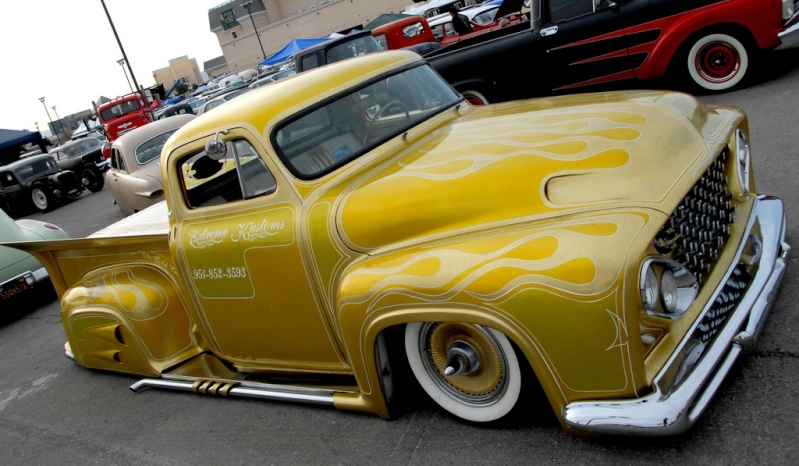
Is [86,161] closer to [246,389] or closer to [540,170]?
[246,389]

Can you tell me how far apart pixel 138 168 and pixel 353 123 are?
314 inches

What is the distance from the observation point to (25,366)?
583 cm

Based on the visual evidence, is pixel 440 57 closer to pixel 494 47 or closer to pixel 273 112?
pixel 494 47

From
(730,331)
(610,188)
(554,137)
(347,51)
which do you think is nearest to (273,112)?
(554,137)

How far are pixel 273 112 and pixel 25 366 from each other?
4083mm

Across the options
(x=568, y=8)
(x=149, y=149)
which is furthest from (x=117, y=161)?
(x=568, y=8)

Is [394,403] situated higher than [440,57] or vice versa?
[440,57]

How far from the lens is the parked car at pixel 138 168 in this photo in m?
10.1

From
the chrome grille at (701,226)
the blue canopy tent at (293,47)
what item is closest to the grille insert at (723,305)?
the chrome grille at (701,226)

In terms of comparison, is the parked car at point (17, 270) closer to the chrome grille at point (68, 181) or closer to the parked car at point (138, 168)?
the parked car at point (138, 168)

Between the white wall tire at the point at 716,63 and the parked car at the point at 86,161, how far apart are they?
16.6 m

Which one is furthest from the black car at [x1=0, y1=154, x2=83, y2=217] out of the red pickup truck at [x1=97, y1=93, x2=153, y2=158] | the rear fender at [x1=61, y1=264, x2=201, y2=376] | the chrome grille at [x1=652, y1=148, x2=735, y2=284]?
→ the chrome grille at [x1=652, y1=148, x2=735, y2=284]

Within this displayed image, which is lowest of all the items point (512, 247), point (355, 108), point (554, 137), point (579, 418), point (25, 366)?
point (25, 366)

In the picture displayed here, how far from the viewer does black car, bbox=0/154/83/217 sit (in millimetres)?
17047
